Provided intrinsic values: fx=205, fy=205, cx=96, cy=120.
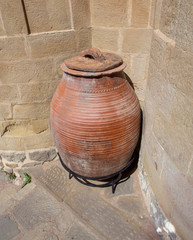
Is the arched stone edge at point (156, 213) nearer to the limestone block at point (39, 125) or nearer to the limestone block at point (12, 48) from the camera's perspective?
the limestone block at point (39, 125)

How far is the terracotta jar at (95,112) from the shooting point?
5.98 feet

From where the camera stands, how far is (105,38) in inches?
87.5

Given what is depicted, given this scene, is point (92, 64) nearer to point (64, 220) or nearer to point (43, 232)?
point (64, 220)

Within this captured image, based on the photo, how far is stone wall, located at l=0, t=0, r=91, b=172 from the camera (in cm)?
199

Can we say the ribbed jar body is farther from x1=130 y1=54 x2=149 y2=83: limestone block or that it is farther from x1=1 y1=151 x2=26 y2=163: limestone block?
x1=1 y1=151 x2=26 y2=163: limestone block

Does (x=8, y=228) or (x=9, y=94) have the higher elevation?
(x=9, y=94)

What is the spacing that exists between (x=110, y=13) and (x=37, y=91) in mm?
1146

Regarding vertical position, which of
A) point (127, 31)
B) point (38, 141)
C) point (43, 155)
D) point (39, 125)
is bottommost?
point (43, 155)

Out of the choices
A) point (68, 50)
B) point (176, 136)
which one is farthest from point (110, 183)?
point (68, 50)

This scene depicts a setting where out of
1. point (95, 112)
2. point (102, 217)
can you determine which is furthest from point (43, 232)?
point (95, 112)

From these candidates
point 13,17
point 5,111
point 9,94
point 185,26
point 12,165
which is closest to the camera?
point 185,26

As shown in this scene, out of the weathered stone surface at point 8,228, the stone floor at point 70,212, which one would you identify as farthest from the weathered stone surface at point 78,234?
the weathered stone surface at point 8,228

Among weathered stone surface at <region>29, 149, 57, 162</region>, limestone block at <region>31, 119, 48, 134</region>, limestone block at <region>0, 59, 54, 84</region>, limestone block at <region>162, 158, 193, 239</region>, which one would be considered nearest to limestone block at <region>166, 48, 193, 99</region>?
limestone block at <region>162, 158, 193, 239</region>

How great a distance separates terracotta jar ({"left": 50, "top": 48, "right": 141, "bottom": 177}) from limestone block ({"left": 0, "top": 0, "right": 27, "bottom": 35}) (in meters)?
0.59
